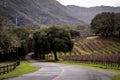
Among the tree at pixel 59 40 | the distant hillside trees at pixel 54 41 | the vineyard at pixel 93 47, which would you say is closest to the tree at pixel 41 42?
the distant hillside trees at pixel 54 41

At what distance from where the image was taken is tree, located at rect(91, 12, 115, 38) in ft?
527

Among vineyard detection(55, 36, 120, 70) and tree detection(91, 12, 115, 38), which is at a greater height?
tree detection(91, 12, 115, 38)

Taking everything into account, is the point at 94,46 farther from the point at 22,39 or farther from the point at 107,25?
the point at 22,39

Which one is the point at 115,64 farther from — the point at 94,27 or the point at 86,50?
the point at 94,27

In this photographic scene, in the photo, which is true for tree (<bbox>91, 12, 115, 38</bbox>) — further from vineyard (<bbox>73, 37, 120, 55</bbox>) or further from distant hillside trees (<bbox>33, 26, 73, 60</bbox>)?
distant hillside trees (<bbox>33, 26, 73, 60</bbox>)

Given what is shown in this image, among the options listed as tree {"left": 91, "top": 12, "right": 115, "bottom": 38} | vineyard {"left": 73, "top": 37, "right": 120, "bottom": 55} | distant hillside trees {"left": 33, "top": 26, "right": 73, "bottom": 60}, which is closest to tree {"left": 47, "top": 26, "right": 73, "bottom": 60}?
distant hillside trees {"left": 33, "top": 26, "right": 73, "bottom": 60}

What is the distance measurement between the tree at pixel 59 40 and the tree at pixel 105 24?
173 ft

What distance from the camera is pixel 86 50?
463 ft

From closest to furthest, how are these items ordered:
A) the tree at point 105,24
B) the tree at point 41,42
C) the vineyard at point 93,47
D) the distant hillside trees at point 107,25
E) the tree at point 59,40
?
the tree at point 59,40, the tree at point 41,42, the vineyard at point 93,47, the distant hillside trees at point 107,25, the tree at point 105,24

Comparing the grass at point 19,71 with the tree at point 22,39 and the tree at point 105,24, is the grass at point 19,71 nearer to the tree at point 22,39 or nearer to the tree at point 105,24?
the tree at point 22,39

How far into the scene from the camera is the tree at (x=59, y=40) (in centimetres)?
10725

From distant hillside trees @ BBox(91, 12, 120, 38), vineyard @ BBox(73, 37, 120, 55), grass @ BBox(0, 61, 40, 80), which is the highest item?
distant hillside trees @ BBox(91, 12, 120, 38)

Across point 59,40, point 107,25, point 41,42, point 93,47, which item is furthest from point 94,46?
point 59,40

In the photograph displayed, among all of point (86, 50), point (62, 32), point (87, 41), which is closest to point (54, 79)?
point (62, 32)
